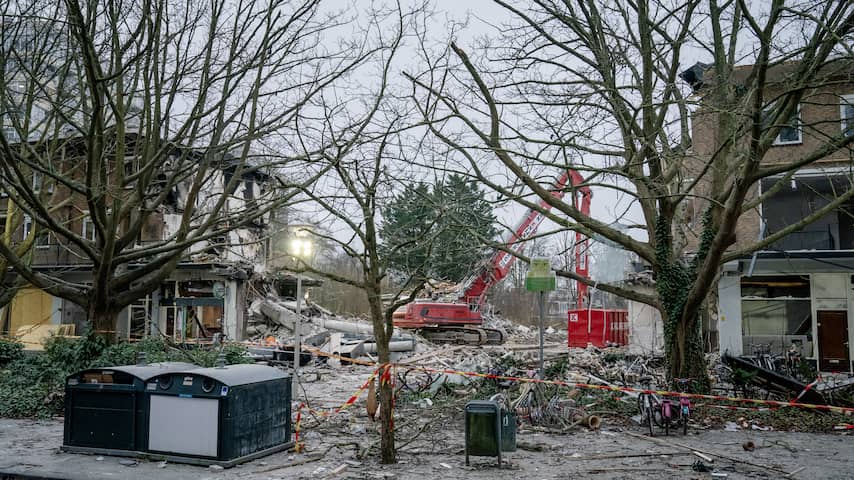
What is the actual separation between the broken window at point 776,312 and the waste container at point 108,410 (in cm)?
2041

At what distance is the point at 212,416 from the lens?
9375 mm

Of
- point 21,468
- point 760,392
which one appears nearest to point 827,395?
point 760,392

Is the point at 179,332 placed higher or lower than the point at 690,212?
lower

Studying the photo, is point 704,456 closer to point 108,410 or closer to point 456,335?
point 108,410

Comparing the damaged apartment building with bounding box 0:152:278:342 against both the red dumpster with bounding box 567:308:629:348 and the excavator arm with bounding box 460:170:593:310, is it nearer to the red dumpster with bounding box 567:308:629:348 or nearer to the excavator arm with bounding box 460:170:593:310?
the excavator arm with bounding box 460:170:593:310

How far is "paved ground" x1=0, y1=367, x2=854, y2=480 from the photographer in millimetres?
9031

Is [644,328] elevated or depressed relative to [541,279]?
depressed

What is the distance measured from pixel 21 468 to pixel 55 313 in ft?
93.2

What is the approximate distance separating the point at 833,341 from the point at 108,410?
882 inches

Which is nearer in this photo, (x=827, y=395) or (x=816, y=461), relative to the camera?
(x=816, y=461)

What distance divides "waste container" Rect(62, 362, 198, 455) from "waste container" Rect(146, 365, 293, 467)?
0.21 meters

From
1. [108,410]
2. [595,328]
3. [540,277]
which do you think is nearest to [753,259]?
[595,328]

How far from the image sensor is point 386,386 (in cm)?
945

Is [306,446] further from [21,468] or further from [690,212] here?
[690,212]
